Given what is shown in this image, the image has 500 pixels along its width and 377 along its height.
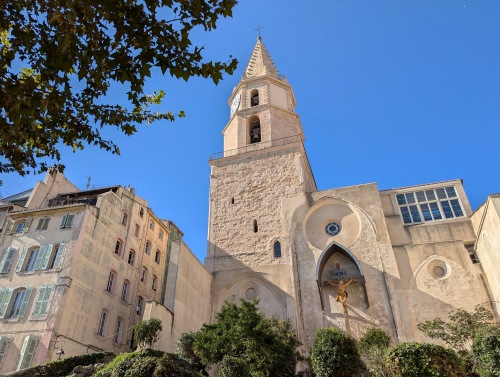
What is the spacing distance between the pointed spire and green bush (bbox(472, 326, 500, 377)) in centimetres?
2262

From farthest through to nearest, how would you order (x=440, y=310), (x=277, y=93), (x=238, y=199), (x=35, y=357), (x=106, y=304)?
(x=277, y=93)
(x=238, y=199)
(x=106, y=304)
(x=440, y=310)
(x=35, y=357)

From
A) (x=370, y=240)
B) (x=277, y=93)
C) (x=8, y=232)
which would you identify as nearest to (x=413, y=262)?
(x=370, y=240)

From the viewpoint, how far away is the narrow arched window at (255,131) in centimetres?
2684

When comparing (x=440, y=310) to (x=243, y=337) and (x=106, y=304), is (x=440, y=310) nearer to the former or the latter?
(x=243, y=337)

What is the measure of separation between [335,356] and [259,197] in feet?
42.2

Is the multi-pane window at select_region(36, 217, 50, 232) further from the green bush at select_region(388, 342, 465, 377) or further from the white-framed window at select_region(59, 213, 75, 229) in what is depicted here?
the green bush at select_region(388, 342, 465, 377)

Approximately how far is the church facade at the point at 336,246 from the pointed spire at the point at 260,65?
5.54m

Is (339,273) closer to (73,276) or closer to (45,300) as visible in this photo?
(73,276)

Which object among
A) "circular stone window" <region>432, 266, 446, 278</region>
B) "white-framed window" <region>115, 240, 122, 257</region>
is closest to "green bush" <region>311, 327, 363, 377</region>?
"circular stone window" <region>432, 266, 446, 278</region>

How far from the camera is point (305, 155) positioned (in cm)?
2561

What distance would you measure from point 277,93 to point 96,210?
49.0 ft

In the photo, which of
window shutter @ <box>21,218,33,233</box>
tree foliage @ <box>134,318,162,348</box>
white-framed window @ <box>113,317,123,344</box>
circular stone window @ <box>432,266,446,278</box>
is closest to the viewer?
tree foliage @ <box>134,318,162,348</box>

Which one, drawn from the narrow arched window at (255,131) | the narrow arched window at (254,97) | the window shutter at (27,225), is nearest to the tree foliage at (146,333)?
the window shutter at (27,225)

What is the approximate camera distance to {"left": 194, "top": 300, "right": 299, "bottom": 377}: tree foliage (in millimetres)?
12500
